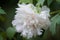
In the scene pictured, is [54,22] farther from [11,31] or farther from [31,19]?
[11,31]

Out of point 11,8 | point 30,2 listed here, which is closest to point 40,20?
point 30,2

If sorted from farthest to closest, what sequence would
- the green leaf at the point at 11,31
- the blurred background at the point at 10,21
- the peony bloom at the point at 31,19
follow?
the green leaf at the point at 11,31 → the blurred background at the point at 10,21 → the peony bloom at the point at 31,19

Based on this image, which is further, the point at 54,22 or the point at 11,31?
the point at 11,31

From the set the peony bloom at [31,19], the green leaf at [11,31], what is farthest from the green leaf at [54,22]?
the green leaf at [11,31]

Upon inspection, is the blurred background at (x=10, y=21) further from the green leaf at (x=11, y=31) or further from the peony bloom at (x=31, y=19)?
the peony bloom at (x=31, y=19)

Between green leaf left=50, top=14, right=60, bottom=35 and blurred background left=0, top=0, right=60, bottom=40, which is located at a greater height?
blurred background left=0, top=0, right=60, bottom=40

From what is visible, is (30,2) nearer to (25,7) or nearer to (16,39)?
(25,7)

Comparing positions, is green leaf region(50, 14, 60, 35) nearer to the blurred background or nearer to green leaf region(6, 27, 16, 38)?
the blurred background

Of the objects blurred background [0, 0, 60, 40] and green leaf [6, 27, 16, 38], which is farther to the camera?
green leaf [6, 27, 16, 38]

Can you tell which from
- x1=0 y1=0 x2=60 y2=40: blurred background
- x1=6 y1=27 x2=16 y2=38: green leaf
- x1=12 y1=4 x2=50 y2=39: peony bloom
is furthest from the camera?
x1=6 y1=27 x2=16 y2=38: green leaf

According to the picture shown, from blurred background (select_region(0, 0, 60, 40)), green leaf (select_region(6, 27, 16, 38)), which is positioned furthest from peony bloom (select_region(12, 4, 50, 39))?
green leaf (select_region(6, 27, 16, 38))

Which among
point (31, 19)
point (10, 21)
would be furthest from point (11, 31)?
point (31, 19)
